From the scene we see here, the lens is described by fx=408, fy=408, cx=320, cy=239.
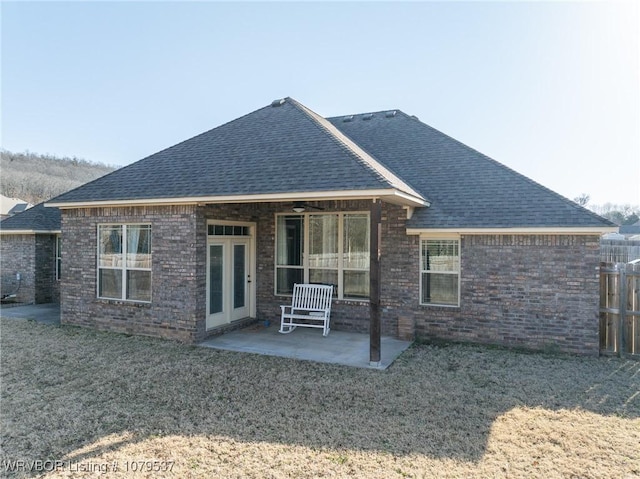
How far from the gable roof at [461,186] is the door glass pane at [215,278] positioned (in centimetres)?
445

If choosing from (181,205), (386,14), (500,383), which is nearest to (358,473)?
(500,383)

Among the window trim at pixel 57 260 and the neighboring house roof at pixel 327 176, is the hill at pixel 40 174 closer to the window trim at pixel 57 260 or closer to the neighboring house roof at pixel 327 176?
the window trim at pixel 57 260

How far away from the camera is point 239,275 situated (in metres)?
10.2

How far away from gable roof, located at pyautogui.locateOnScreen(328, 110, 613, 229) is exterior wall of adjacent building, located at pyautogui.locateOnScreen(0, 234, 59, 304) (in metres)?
11.4

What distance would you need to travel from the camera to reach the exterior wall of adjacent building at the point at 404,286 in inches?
319

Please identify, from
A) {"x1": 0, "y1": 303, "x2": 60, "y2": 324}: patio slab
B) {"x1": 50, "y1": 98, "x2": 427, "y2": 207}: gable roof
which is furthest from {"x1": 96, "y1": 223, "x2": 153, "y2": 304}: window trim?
{"x1": 0, "y1": 303, "x2": 60, "y2": 324}: patio slab

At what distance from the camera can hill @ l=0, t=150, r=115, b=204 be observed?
168 feet

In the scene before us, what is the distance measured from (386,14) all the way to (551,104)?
18.5 feet

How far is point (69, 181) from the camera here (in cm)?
5884

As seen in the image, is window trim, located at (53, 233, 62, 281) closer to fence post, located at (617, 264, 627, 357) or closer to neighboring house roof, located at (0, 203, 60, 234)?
neighboring house roof, located at (0, 203, 60, 234)

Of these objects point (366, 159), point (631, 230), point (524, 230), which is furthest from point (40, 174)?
point (631, 230)

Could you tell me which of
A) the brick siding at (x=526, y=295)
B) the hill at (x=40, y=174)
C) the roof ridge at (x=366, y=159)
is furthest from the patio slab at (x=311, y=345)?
the hill at (x=40, y=174)

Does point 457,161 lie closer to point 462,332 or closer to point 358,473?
point 462,332

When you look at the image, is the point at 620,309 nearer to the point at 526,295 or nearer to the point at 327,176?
the point at 526,295
